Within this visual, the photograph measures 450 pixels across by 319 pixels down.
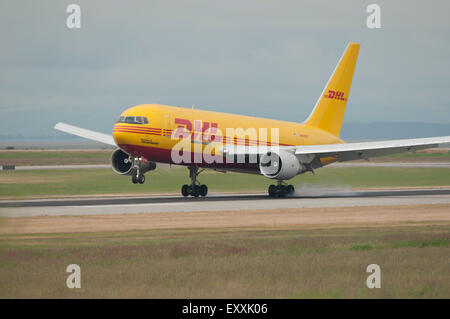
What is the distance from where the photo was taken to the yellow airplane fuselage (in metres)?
41.4

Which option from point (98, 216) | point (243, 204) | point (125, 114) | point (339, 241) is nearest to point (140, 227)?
point (98, 216)

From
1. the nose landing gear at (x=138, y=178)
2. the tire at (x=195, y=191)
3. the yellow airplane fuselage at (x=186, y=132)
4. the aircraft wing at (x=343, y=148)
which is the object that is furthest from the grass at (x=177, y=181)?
the nose landing gear at (x=138, y=178)

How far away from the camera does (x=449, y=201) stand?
39094 millimetres

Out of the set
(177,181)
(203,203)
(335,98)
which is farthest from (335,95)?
(203,203)

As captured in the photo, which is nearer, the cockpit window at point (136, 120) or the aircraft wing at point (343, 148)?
the cockpit window at point (136, 120)

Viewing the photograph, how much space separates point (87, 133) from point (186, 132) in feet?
46.7

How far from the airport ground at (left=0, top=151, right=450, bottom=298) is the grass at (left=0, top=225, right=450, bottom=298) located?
0.09 ft

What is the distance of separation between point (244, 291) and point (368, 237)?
956cm

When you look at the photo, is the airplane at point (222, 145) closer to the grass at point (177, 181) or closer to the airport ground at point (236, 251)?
the airport ground at point (236, 251)

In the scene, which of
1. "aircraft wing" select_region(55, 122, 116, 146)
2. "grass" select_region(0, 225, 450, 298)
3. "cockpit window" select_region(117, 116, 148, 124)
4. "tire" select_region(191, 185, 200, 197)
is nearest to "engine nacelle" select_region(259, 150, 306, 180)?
"tire" select_region(191, 185, 200, 197)

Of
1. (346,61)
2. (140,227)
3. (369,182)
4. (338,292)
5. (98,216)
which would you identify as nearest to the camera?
(338,292)

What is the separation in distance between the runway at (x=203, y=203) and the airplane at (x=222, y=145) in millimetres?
1972

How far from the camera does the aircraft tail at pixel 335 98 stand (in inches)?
2061
